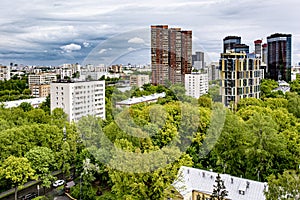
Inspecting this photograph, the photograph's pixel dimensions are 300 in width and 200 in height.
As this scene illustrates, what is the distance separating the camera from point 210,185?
689cm

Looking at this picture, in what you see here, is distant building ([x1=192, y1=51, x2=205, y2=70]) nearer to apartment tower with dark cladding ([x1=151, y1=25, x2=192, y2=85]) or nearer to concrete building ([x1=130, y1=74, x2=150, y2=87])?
apartment tower with dark cladding ([x1=151, y1=25, x2=192, y2=85])

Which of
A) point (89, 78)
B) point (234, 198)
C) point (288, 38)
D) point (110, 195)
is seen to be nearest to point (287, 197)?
point (234, 198)

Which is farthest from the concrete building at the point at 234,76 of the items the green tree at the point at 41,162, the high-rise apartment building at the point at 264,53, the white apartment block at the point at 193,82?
the high-rise apartment building at the point at 264,53

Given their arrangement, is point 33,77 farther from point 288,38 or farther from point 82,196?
point 82,196

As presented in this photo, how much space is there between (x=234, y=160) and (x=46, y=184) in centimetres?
445

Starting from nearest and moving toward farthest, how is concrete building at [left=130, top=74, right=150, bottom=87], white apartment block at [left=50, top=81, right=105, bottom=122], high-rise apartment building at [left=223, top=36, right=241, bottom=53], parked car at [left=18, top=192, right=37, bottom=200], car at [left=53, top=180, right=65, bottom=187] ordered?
1. parked car at [left=18, top=192, right=37, bottom=200]
2. car at [left=53, top=180, right=65, bottom=187]
3. concrete building at [left=130, top=74, right=150, bottom=87]
4. white apartment block at [left=50, top=81, right=105, bottom=122]
5. high-rise apartment building at [left=223, top=36, right=241, bottom=53]

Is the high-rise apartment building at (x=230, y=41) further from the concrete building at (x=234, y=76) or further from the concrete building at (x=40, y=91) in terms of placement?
the concrete building at (x=40, y=91)

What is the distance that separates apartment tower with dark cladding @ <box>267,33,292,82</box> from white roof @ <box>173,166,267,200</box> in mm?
24844

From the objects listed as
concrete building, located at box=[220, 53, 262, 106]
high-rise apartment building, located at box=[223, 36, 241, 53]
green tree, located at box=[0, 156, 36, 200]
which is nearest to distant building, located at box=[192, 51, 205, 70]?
green tree, located at box=[0, 156, 36, 200]

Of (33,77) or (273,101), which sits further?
(33,77)

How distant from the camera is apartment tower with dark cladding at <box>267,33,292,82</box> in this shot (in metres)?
29.4

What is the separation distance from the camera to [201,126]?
30.8 ft

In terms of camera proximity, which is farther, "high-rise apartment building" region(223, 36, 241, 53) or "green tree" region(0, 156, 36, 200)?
"high-rise apartment building" region(223, 36, 241, 53)

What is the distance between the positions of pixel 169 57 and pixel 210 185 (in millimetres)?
3610
